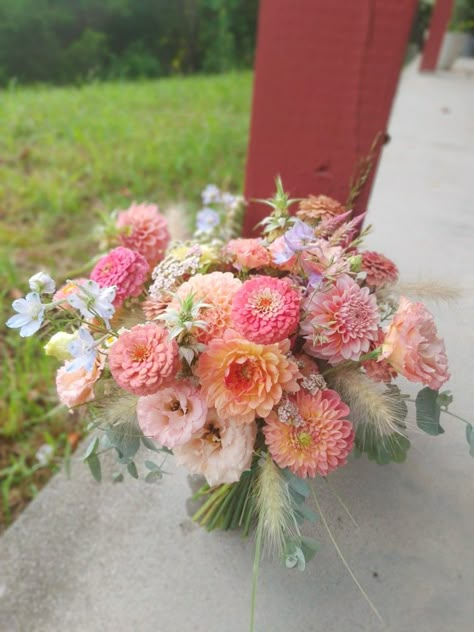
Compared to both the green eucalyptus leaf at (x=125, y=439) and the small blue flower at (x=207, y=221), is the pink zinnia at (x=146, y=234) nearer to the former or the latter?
the small blue flower at (x=207, y=221)

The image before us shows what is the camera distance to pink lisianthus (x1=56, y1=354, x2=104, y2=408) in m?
0.67

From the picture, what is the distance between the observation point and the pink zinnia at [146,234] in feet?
3.02

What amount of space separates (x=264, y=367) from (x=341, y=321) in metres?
0.11

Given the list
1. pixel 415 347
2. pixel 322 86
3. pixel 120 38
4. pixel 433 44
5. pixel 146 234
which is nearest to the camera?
pixel 415 347

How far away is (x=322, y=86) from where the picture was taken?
4.45 feet

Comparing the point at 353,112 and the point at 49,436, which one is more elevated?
the point at 353,112

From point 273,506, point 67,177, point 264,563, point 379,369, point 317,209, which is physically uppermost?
point 317,209

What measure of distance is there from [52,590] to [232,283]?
716 millimetres

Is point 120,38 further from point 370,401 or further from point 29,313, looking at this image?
point 370,401

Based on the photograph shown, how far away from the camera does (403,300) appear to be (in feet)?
2.01

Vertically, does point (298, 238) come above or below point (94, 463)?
above

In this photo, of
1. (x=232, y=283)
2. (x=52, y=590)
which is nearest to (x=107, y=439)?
(x=232, y=283)

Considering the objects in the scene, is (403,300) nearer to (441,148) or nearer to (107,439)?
(107,439)

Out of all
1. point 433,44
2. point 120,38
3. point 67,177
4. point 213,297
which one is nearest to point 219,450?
point 213,297
